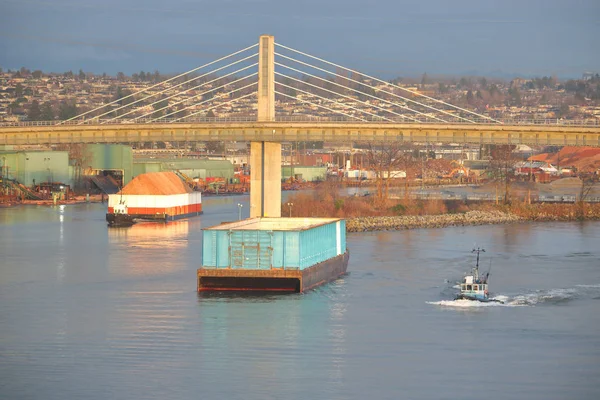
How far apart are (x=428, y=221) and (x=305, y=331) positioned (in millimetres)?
24795

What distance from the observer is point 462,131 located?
143 feet

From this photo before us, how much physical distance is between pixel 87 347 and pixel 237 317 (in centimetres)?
367

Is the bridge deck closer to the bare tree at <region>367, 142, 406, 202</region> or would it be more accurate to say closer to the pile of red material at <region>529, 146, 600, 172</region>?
the bare tree at <region>367, 142, 406, 202</region>

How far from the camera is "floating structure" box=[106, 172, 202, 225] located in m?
49.2

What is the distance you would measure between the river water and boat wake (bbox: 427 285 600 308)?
0.05 m

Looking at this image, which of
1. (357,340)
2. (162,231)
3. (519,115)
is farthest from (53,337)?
(519,115)

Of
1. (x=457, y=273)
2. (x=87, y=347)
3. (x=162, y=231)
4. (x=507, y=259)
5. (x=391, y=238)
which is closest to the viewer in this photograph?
(x=87, y=347)

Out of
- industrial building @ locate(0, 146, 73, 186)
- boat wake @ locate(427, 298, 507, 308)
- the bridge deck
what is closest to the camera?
boat wake @ locate(427, 298, 507, 308)

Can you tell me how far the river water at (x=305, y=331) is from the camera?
61.4ft

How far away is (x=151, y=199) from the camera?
50.4m

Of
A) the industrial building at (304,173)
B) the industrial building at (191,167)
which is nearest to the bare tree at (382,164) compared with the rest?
the industrial building at (191,167)

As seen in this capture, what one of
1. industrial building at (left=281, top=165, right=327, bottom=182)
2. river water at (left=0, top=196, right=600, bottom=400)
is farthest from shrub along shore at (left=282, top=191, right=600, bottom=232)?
industrial building at (left=281, top=165, right=327, bottom=182)

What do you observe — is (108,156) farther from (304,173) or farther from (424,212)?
(424,212)

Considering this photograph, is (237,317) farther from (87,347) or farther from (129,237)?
(129,237)
